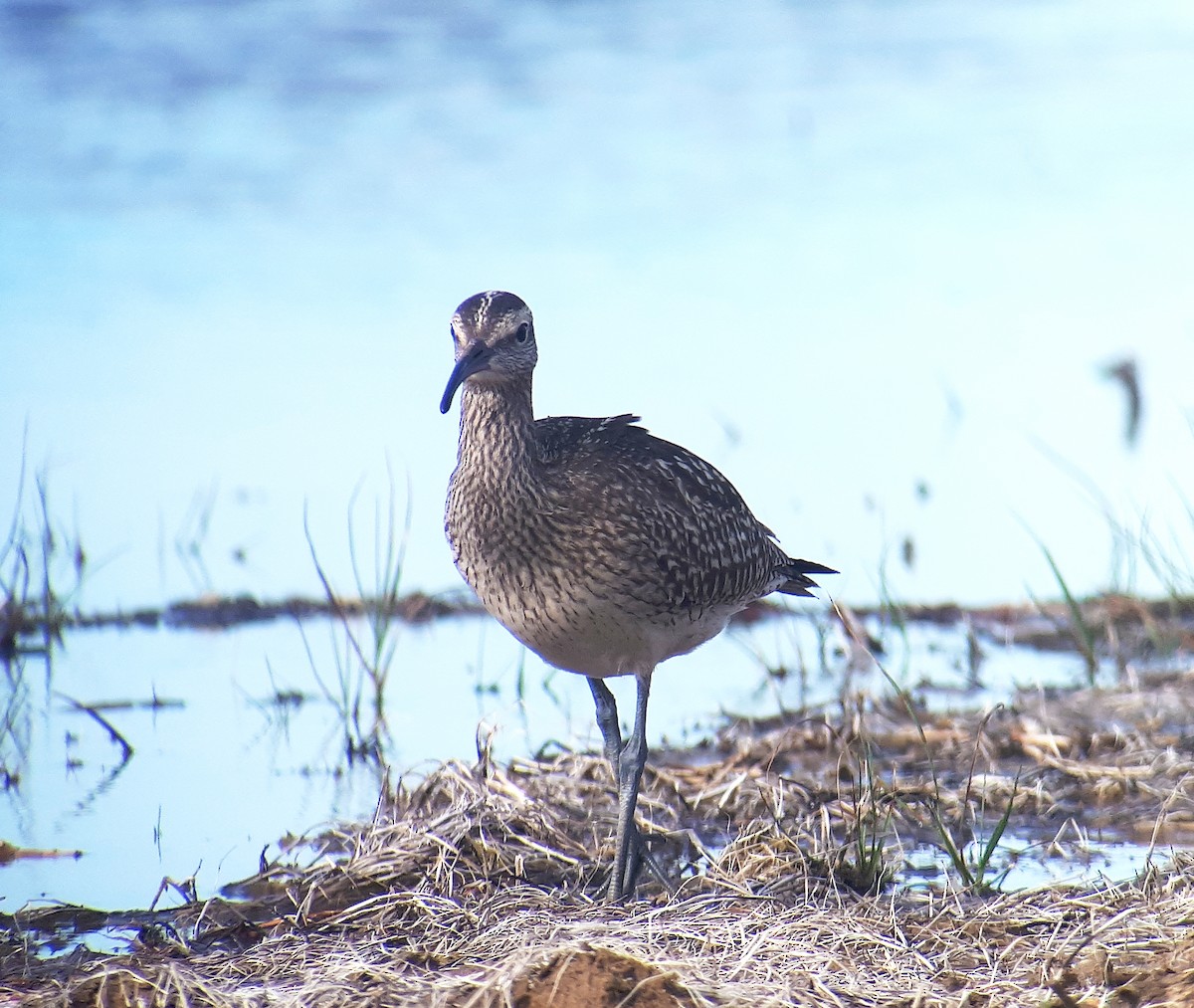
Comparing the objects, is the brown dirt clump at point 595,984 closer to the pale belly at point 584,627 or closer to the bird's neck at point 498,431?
the pale belly at point 584,627

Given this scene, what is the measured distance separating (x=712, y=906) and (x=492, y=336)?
1.98 m

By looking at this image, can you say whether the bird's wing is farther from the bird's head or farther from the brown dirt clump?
the brown dirt clump

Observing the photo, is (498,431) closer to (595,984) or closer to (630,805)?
(630,805)

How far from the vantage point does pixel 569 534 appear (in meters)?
5.72

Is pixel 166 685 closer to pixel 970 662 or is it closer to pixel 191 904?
pixel 191 904

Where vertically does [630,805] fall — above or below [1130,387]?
below

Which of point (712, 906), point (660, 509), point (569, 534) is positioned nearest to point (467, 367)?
point (569, 534)

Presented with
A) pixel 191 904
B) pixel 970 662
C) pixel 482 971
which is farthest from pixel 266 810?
pixel 970 662

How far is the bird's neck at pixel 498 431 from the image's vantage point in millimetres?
5844

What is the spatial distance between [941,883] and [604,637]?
1354 millimetres

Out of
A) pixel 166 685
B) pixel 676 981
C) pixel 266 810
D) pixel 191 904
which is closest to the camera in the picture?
pixel 676 981

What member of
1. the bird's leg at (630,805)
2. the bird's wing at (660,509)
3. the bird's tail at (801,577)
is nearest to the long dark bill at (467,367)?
the bird's wing at (660,509)

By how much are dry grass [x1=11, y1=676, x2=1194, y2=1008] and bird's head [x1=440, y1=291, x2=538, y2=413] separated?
141cm

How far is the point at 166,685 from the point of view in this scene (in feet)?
26.8
